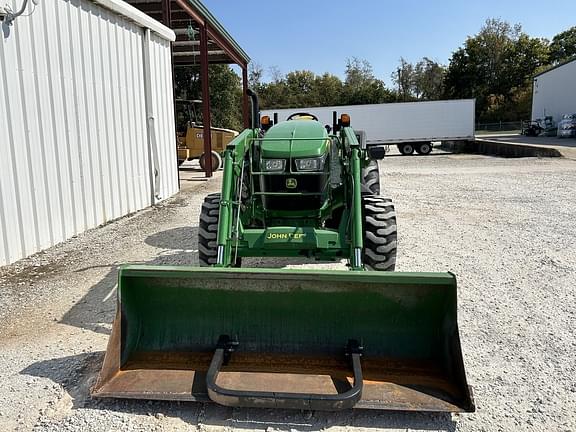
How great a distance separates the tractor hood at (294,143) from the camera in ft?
15.4

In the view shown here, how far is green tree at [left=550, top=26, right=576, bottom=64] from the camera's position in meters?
64.4

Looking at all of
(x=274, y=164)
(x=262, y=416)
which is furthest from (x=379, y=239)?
(x=262, y=416)

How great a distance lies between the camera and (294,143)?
4.79 metres

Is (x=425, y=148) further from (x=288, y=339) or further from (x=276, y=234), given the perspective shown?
(x=288, y=339)

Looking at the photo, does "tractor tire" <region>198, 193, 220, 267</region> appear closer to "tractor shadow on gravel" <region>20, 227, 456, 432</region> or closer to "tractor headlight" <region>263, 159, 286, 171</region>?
"tractor headlight" <region>263, 159, 286, 171</region>

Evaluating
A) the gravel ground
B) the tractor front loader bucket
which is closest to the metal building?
the gravel ground

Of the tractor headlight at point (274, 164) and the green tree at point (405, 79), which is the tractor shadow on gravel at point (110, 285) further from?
the green tree at point (405, 79)

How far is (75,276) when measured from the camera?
5512mm

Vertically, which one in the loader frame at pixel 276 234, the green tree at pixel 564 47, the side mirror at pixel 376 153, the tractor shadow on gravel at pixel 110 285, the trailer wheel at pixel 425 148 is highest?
the green tree at pixel 564 47

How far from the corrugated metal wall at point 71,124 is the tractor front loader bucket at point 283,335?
11.1 feet

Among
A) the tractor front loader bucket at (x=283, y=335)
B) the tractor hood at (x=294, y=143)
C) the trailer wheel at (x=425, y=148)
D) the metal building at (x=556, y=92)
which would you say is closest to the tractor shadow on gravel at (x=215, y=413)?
the tractor front loader bucket at (x=283, y=335)

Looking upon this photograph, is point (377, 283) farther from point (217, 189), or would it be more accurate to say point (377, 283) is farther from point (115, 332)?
point (217, 189)

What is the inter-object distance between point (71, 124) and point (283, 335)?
549 centimetres

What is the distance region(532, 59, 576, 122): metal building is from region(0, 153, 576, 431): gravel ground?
37163 mm
